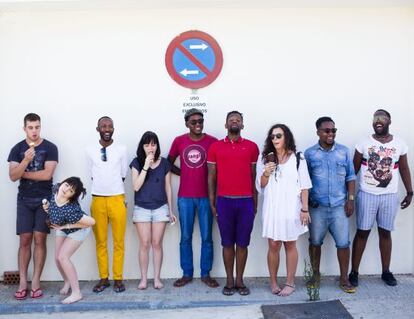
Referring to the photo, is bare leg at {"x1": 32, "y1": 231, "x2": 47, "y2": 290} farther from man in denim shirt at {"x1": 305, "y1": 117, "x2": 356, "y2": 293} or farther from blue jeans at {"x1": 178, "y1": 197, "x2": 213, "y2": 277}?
man in denim shirt at {"x1": 305, "y1": 117, "x2": 356, "y2": 293}

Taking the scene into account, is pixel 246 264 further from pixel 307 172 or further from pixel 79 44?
pixel 79 44

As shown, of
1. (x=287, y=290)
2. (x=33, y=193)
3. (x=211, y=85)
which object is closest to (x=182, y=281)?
(x=287, y=290)

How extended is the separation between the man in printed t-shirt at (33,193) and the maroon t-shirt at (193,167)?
4.73ft

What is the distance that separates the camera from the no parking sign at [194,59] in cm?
586

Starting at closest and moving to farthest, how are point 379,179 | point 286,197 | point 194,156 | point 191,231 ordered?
point 286,197 < point 379,179 < point 194,156 < point 191,231

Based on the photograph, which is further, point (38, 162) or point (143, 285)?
point (143, 285)

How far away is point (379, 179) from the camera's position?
18.1 ft

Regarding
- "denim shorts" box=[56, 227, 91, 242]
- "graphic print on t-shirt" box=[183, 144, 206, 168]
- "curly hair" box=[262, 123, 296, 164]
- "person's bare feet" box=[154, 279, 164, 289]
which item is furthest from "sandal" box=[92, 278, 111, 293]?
"curly hair" box=[262, 123, 296, 164]

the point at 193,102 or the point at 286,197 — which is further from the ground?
the point at 193,102

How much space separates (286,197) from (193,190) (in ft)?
3.51

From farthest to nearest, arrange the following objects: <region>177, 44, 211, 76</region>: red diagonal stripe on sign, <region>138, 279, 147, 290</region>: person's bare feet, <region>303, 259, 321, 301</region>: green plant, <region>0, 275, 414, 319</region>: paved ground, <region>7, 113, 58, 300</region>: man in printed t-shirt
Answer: <region>177, 44, 211, 76</region>: red diagonal stripe on sign
<region>138, 279, 147, 290</region>: person's bare feet
<region>7, 113, 58, 300</region>: man in printed t-shirt
<region>303, 259, 321, 301</region>: green plant
<region>0, 275, 414, 319</region>: paved ground

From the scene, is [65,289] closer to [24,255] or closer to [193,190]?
[24,255]

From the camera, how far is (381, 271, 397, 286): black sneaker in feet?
18.8

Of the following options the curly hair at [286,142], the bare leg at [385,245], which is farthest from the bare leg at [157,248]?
the bare leg at [385,245]
